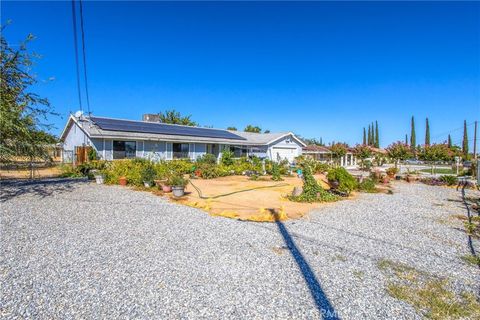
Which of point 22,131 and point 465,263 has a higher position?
point 22,131

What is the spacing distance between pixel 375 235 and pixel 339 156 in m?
26.7

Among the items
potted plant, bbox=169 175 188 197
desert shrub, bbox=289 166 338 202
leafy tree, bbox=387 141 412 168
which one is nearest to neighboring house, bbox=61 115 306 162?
potted plant, bbox=169 175 188 197

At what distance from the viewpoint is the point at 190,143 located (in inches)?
906

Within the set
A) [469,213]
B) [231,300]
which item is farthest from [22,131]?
[469,213]

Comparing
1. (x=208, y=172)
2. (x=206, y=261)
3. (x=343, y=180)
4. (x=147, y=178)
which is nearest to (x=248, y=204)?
(x=343, y=180)

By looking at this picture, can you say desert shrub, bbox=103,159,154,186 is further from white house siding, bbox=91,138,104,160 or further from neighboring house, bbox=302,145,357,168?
neighboring house, bbox=302,145,357,168

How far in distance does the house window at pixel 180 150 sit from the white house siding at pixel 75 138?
6.51m

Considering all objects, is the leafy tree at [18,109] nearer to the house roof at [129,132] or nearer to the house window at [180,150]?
the house roof at [129,132]

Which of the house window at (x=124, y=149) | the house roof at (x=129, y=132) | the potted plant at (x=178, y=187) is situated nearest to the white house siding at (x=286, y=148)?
the house roof at (x=129, y=132)

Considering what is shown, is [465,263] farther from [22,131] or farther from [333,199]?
[22,131]

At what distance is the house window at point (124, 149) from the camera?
1828 centimetres

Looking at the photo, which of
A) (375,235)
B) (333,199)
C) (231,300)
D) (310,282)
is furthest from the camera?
(333,199)

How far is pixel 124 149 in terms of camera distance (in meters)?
18.8

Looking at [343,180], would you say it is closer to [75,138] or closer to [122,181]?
[122,181]
